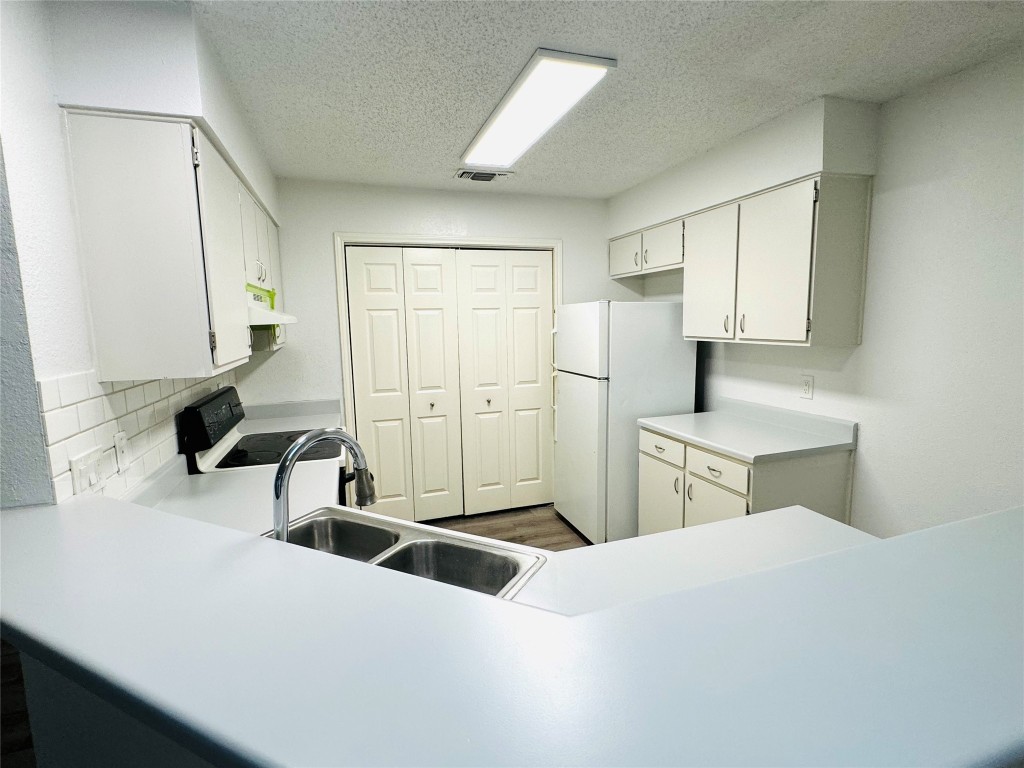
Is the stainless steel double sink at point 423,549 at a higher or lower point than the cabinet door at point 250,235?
lower

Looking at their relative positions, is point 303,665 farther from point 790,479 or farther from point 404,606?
point 790,479

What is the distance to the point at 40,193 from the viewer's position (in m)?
1.14

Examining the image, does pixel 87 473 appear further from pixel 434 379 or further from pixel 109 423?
pixel 434 379

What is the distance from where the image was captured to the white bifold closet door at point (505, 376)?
11.2ft

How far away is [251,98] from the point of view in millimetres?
1857

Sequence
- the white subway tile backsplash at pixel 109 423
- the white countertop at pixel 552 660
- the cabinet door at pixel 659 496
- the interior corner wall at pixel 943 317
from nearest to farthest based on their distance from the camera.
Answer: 1. the white countertop at pixel 552 660
2. the white subway tile backsplash at pixel 109 423
3. the interior corner wall at pixel 943 317
4. the cabinet door at pixel 659 496

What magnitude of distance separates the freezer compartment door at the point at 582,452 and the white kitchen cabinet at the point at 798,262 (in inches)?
35.0

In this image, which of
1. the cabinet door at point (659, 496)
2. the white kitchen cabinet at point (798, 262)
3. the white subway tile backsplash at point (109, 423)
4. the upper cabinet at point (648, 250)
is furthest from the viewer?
the upper cabinet at point (648, 250)

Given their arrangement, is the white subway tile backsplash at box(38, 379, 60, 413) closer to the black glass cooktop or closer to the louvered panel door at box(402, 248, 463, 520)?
the black glass cooktop

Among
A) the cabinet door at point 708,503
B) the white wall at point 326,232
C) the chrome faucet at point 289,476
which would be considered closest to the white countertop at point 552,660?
the chrome faucet at point 289,476

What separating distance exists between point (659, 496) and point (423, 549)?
1.85m

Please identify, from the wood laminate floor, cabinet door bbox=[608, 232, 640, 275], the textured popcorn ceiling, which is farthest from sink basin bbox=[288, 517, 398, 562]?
cabinet door bbox=[608, 232, 640, 275]

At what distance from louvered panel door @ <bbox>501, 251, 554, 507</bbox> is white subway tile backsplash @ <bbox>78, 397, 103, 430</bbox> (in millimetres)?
2479

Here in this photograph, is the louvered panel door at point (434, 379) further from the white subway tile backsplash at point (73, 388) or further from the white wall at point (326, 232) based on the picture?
the white subway tile backsplash at point (73, 388)
